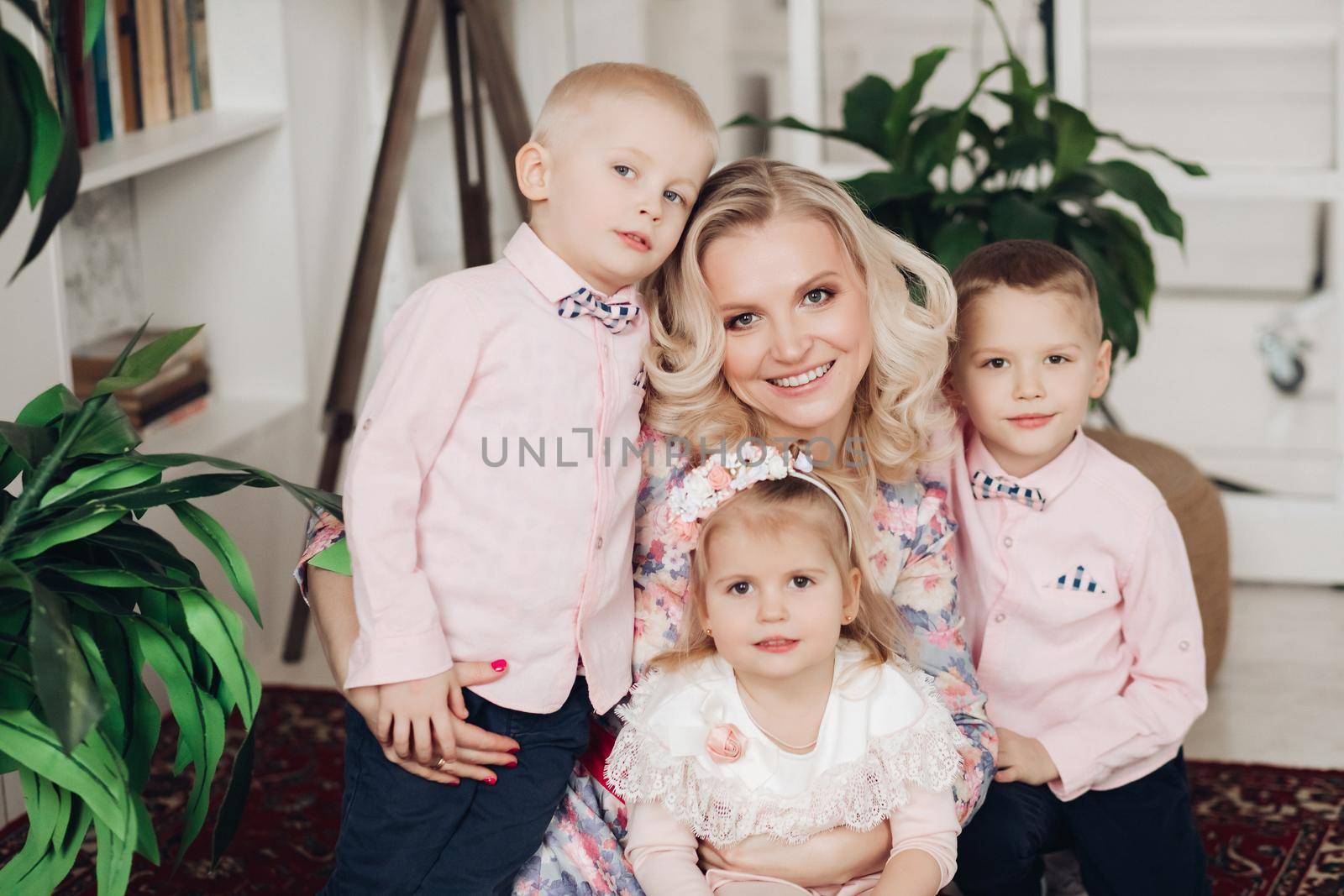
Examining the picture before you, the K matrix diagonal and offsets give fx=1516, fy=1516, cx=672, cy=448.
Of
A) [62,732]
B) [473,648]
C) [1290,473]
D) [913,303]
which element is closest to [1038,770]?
[913,303]

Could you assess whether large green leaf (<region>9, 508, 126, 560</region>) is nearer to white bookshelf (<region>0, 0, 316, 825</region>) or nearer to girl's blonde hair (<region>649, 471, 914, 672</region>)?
girl's blonde hair (<region>649, 471, 914, 672</region>)

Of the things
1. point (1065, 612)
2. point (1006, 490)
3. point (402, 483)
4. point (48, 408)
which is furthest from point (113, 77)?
point (1065, 612)

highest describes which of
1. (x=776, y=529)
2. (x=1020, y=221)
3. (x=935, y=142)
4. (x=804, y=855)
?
(x=935, y=142)

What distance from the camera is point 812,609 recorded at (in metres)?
1.56

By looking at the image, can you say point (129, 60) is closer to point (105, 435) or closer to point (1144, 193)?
point (105, 435)

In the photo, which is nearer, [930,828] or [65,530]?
[65,530]

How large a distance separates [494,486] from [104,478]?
0.38m

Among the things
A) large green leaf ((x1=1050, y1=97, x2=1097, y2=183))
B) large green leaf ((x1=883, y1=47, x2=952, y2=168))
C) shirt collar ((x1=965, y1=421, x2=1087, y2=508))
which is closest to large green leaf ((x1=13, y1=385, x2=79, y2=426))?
shirt collar ((x1=965, y1=421, x2=1087, y2=508))

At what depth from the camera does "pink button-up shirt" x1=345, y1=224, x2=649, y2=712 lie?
1.49 metres

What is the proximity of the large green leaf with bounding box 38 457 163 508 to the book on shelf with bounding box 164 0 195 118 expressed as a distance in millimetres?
1528

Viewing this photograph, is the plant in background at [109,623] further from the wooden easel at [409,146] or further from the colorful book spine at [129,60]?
the colorful book spine at [129,60]

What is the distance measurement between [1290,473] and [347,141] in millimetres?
2143

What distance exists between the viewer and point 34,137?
1284 mm

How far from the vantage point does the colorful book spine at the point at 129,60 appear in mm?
2684
